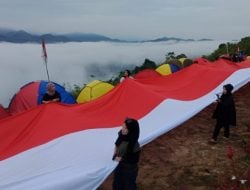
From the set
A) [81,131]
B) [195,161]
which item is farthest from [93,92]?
[81,131]

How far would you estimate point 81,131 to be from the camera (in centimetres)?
761

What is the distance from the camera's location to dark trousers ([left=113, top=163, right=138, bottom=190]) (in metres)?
6.32

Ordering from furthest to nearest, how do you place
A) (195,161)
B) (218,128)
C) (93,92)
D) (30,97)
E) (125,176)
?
(93,92) < (30,97) < (218,128) < (195,161) < (125,176)

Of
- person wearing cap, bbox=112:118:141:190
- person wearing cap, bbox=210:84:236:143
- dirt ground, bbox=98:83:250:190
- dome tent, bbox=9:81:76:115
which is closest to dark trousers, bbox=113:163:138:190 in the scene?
person wearing cap, bbox=112:118:141:190

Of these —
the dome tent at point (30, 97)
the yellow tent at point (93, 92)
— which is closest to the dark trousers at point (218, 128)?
the dome tent at point (30, 97)

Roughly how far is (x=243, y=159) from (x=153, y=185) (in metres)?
1.95

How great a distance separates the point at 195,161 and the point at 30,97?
550cm

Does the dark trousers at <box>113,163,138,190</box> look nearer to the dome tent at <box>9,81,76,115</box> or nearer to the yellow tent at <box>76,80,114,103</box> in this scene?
the dome tent at <box>9,81,76,115</box>

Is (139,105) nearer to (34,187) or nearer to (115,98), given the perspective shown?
(115,98)

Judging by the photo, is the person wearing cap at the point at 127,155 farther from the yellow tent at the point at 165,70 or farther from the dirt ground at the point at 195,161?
the yellow tent at the point at 165,70

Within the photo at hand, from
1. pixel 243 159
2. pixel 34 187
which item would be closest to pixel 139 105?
pixel 243 159

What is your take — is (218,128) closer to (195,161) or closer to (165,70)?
(195,161)

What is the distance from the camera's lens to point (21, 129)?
762 cm

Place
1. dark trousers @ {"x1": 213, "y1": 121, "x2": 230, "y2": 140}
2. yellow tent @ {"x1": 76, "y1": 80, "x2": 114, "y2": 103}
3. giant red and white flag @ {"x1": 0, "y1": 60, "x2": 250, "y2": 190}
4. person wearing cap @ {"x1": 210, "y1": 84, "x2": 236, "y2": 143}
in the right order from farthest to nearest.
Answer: yellow tent @ {"x1": 76, "y1": 80, "x2": 114, "y2": 103}, dark trousers @ {"x1": 213, "y1": 121, "x2": 230, "y2": 140}, person wearing cap @ {"x1": 210, "y1": 84, "x2": 236, "y2": 143}, giant red and white flag @ {"x1": 0, "y1": 60, "x2": 250, "y2": 190}
